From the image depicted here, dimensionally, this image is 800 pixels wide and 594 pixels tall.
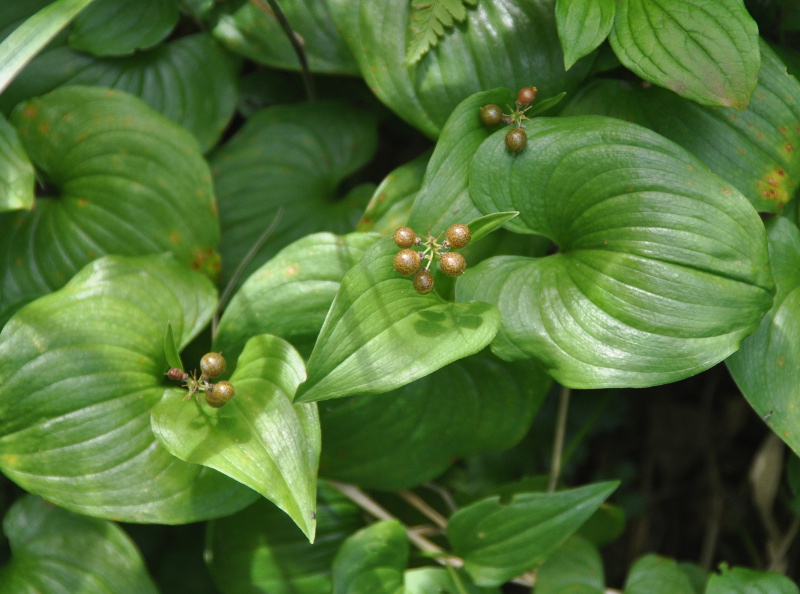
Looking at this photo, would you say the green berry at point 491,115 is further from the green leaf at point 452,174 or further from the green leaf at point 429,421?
the green leaf at point 429,421

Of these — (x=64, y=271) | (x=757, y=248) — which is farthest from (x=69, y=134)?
(x=757, y=248)

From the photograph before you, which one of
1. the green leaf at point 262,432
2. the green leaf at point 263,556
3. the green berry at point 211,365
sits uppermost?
the green berry at point 211,365

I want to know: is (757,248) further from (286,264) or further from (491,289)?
(286,264)

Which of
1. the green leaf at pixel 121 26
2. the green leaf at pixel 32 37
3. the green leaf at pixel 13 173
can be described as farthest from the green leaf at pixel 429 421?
the green leaf at pixel 121 26

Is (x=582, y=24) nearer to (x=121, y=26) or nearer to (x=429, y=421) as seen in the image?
(x=429, y=421)

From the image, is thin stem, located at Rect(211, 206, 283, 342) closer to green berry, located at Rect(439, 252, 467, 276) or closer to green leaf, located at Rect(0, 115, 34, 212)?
green leaf, located at Rect(0, 115, 34, 212)
